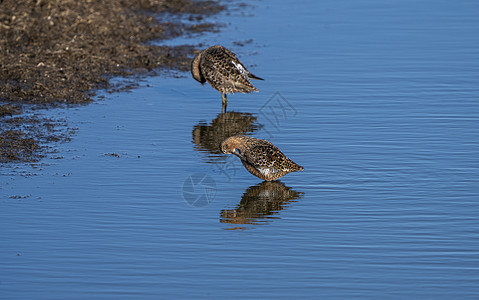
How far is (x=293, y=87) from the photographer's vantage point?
16.2 m

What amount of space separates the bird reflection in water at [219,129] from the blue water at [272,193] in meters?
0.05

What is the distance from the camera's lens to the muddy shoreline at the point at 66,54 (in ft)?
44.6

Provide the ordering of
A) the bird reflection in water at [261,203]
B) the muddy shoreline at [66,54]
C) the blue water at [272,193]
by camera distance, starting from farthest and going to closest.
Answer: the muddy shoreline at [66,54], the bird reflection in water at [261,203], the blue water at [272,193]

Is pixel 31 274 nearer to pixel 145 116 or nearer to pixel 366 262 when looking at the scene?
pixel 366 262

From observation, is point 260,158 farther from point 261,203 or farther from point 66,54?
point 66,54

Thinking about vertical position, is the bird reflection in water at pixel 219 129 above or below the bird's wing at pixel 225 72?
below

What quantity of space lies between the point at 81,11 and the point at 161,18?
2.65 meters

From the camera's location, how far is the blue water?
858cm

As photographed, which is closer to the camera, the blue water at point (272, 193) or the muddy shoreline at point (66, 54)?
the blue water at point (272, 193)

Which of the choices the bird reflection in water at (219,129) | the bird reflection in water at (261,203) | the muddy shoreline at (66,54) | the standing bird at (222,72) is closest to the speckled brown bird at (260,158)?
the bird reflection in water at (261,203)

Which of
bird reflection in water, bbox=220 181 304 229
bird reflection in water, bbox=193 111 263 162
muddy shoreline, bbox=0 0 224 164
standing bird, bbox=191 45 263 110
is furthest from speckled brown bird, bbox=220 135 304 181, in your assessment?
standing bird, bbox=191 45 263 110

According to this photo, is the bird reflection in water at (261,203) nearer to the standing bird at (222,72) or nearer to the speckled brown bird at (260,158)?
the speckled brown bird at (260,158)

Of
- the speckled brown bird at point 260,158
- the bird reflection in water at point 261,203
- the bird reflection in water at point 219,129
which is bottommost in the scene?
the bird reflection in water at point 219,129

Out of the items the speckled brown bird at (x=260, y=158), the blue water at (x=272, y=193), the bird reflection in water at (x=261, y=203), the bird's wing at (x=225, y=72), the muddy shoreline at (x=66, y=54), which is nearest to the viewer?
the blue water at (x=272, y=193)
